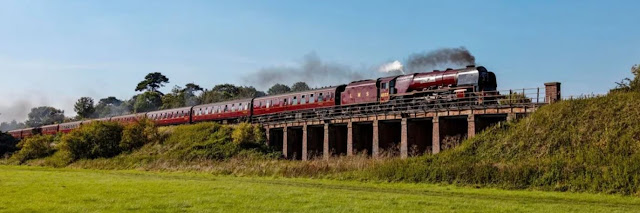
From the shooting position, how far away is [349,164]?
32750mm

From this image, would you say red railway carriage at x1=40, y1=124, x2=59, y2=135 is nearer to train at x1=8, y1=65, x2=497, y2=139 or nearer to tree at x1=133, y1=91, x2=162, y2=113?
train at x1=8, y1=65, x2=497, y2=139

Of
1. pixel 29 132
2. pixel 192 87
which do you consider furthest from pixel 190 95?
pixel 29 132

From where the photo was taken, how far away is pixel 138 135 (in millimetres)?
59500

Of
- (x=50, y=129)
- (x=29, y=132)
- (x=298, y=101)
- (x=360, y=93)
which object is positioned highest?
(x=360, y=93)

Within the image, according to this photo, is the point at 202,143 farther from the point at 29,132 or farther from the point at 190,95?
the point at 190,95

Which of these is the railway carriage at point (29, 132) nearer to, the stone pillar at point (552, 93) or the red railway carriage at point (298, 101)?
the red railway carriage at point (298, 101)

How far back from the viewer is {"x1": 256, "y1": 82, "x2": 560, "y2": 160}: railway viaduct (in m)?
34.2

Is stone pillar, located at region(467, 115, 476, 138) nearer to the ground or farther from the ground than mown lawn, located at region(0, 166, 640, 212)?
farther from the ground

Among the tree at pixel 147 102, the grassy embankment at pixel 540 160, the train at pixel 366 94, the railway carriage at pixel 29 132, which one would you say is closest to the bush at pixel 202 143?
the train at pixel 366 94

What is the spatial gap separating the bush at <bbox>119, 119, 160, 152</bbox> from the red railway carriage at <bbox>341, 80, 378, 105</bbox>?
22.7m

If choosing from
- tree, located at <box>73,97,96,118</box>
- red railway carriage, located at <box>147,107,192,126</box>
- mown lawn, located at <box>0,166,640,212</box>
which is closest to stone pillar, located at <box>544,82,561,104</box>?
mown lawn, located at <box>0,166,640,212</box>

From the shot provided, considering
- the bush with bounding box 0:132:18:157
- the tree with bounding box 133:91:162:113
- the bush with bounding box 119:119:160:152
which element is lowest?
the bush with bounding box 0:132:18:157

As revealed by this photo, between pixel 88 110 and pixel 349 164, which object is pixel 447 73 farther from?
pixel 88 110

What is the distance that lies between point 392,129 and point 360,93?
4.84 m
